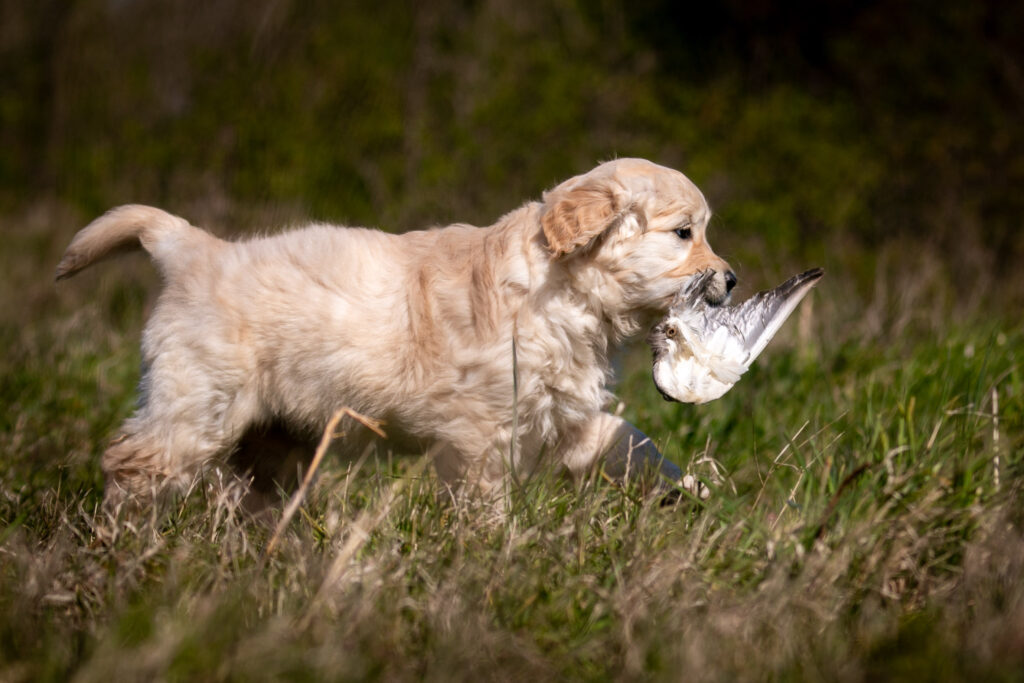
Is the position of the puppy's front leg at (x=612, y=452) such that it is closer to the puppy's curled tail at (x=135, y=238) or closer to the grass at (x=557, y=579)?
the grass at (x=557, y=579)

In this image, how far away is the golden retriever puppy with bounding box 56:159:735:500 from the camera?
3111 millimetres

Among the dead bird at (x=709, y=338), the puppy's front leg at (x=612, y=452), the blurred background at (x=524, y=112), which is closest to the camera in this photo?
the dead bird at (x=709, y=338)

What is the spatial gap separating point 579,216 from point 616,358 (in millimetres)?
544

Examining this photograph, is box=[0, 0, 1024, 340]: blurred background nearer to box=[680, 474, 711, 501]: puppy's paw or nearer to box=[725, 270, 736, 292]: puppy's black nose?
box=[725, 270, 736, 292]: puppy's black nose

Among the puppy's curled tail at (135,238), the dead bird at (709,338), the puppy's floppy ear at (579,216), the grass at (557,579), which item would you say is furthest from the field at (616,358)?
the puppy's curled tail at (135,238)

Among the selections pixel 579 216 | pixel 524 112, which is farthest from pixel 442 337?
pixel 524 112

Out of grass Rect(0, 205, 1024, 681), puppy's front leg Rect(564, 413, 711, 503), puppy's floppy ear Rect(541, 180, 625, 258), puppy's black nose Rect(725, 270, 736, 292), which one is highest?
puppy's floppy ear Rect(541, 180, 625, 258)

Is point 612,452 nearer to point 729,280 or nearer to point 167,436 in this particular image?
point 729,280

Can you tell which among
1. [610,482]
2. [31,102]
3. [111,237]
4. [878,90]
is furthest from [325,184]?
[610,482]

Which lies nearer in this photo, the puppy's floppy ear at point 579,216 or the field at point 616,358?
the field at point 616,358

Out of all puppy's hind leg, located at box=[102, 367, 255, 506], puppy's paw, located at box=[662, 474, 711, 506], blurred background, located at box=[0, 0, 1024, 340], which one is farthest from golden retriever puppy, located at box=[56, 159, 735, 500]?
blurred background, located at box=[0, 0, 1024, 340]

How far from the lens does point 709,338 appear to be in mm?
3004

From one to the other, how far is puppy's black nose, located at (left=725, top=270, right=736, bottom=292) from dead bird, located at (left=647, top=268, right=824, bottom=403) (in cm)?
7

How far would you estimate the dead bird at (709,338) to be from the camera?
9.66 feet
